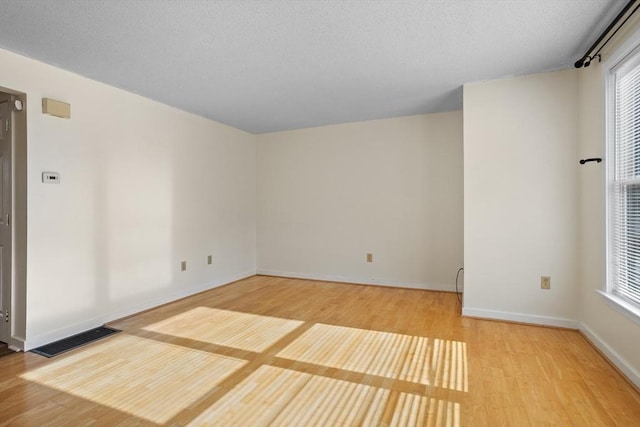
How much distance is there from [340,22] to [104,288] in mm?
3143

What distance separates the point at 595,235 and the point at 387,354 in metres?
1.92

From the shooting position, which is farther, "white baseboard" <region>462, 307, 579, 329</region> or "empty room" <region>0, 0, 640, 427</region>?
"white baseboard" <region>462, 307, 579, 329</region>

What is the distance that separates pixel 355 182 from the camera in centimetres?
466

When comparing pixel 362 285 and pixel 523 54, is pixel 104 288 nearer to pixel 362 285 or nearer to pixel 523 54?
pixel 362 285

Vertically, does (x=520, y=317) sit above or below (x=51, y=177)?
below

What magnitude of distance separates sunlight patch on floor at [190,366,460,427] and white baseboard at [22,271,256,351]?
6.05 feet

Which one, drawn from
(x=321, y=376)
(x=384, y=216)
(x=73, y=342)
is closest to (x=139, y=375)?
(x=73, y=342)

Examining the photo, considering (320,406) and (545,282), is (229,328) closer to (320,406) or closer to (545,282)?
(320,406)

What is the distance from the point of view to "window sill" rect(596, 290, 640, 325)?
192 centimetres

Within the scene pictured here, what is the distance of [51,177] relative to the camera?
2611 millimetres

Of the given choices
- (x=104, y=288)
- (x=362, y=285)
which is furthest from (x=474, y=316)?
(x=104, y=288)

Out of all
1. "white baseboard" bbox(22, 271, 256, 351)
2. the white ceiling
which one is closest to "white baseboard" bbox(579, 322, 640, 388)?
the white ceiling

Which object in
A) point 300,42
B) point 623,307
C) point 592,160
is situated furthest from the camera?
point 592,160

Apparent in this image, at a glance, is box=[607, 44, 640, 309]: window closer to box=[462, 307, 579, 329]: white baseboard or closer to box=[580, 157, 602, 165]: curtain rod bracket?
box=[580, 157, 602, 165]: curtain rod bracket
